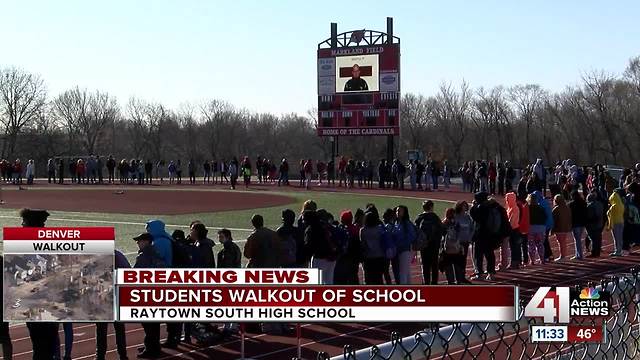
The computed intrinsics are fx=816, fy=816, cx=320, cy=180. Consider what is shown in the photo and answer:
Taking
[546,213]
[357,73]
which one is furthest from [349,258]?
[357,73]

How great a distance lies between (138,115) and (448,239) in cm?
9451

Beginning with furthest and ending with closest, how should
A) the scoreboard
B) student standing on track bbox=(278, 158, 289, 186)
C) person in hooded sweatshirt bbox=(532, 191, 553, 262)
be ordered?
student standing on track bbox=(278, 158, 289, 186) < the scoreboard < person in hooded sweatshirt bbox=(532, 191, 553, 262)

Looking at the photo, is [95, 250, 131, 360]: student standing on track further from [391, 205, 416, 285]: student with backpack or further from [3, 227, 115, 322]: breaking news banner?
[391, 205, 416, 285]: student with backpack

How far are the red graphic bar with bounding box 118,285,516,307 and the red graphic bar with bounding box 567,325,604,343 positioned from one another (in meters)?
0.30

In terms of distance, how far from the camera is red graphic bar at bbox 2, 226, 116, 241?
19.7 ft

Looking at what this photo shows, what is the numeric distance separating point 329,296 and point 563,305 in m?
1.28

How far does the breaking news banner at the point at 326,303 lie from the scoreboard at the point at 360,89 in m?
39.0

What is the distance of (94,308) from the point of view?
5789 millimetres

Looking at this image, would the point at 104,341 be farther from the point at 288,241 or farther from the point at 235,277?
the point at 235,277

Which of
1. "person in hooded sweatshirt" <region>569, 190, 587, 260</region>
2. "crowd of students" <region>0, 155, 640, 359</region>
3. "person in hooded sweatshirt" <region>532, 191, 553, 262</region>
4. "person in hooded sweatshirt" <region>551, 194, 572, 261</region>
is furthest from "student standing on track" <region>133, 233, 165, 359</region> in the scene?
"person in hooded sweatshirt" <region>569, 190, 587, 260</region>

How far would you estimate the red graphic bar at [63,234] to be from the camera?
600 centimetres

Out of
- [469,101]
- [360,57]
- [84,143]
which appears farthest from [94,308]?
[84,143]

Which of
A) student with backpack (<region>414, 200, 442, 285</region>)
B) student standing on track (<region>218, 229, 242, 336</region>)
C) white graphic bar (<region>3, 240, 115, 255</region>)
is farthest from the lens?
student with backpack (<region>414, 200, 442, 285</region>)

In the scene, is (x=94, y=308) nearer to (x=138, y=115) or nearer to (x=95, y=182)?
(x=95, y=182)
